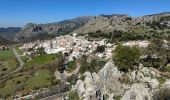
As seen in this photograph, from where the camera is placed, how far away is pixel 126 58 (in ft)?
162

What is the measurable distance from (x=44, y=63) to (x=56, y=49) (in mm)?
30844

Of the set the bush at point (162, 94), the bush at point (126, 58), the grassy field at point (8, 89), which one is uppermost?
the bush at point (126, 58)

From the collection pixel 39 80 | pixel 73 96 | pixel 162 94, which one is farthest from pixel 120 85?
pixel 39 80

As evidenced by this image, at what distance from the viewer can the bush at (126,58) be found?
47219 millimetres

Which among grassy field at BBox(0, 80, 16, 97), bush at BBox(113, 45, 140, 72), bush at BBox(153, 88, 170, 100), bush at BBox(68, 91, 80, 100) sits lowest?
grassy field at BBox(0, 80, 16, 97)

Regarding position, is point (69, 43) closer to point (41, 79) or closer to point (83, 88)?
point (41, 79)

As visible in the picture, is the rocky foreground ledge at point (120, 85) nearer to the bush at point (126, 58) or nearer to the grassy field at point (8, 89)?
the bush at point (126, 58)

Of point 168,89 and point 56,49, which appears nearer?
point 168,89

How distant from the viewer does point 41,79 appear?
84.2m

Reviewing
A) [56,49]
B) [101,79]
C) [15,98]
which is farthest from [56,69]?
[101,79]

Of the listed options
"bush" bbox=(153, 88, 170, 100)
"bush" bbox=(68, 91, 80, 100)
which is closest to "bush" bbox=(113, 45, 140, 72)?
"bush" bbox=(68, 91, 80, 100)

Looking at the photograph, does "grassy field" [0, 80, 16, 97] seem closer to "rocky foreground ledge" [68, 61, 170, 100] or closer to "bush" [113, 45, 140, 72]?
"rocky foreground ledge" [68, 61, 170, 100]

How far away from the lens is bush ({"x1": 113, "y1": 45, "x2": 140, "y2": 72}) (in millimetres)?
47219

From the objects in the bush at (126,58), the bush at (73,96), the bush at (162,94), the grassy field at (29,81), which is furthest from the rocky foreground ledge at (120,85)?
the grassy field at (29,81)
